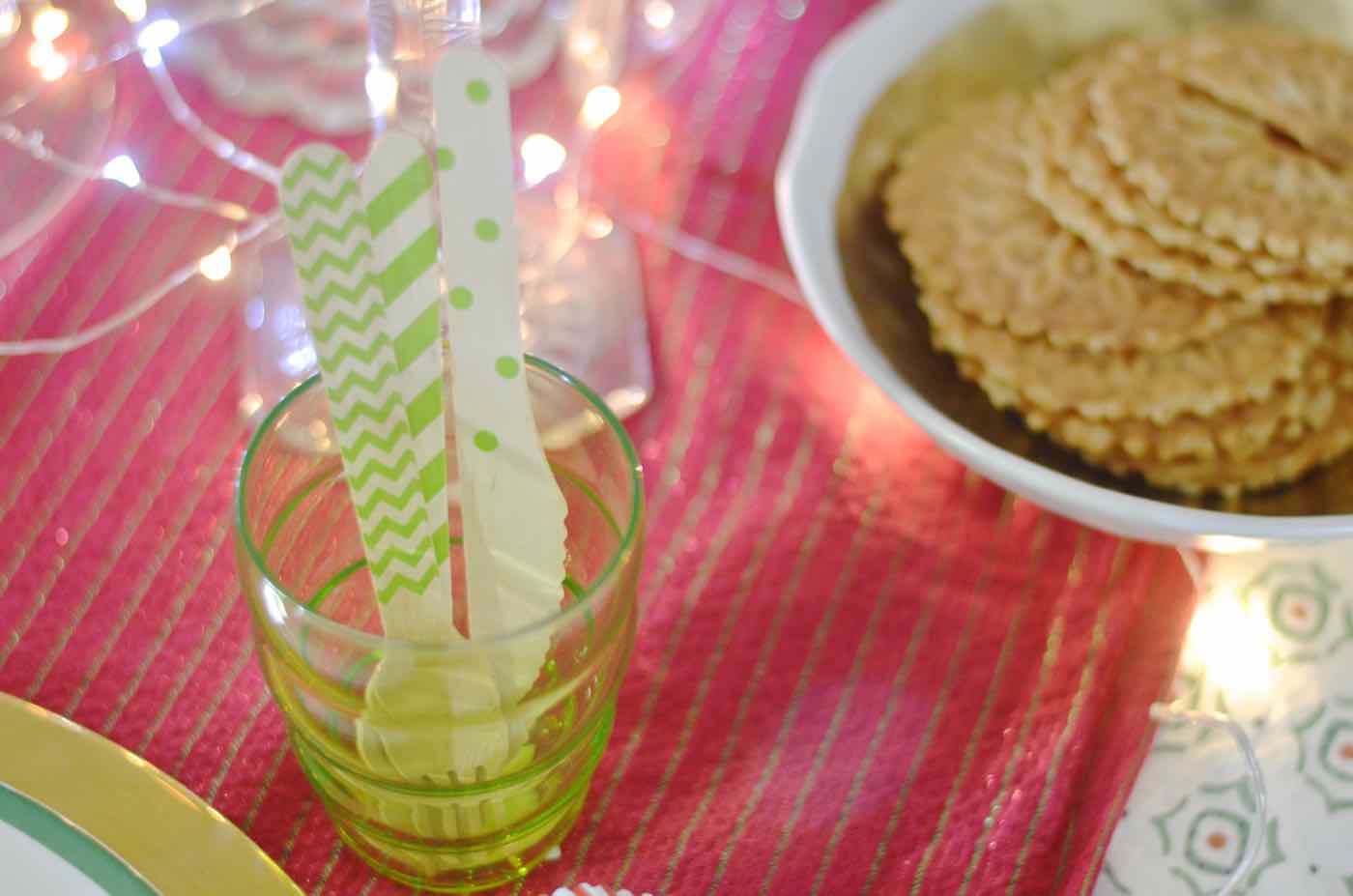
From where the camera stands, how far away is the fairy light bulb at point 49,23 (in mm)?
812

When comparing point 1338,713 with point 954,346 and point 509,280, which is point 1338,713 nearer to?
point 954,346

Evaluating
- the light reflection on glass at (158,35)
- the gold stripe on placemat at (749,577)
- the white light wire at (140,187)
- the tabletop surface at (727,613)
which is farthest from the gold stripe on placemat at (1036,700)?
the light reflection on glass at (158,35)

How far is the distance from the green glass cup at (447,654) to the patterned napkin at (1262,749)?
0.22m

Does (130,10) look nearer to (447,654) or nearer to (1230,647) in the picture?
(447,654)

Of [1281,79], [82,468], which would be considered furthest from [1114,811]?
[82,468]

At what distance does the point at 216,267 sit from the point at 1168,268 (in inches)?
18.5

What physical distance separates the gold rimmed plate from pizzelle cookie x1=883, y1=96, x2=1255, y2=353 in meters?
0.38

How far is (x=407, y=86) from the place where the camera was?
593 millimetres

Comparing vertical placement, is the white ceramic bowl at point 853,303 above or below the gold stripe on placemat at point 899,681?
above

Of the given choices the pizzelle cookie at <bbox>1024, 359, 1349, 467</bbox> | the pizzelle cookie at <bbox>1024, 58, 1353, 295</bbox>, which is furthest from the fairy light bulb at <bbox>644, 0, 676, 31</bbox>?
the pizzelle cookie at <bbox>1024, 359, 1349, 467</bbox>

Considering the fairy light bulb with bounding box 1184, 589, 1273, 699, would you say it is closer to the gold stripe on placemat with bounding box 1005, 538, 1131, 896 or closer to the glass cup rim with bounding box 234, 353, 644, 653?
the gold stripe on placemat with bounding box 1005, 538, 1131, 896

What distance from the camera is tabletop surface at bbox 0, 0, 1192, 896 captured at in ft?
1.72

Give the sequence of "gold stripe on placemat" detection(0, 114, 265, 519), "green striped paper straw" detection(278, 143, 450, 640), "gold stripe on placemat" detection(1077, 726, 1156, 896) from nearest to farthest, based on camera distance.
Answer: "green striped paper straw" detection(278, 143, 450, 640) → "gold stripe on placemat" detection(1077, 726, 1156, 896) → "gold stripe on placemat" detection(0, 114, 265, 519)

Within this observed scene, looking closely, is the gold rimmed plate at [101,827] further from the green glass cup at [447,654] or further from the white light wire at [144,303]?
the white light wire at [144,303]
